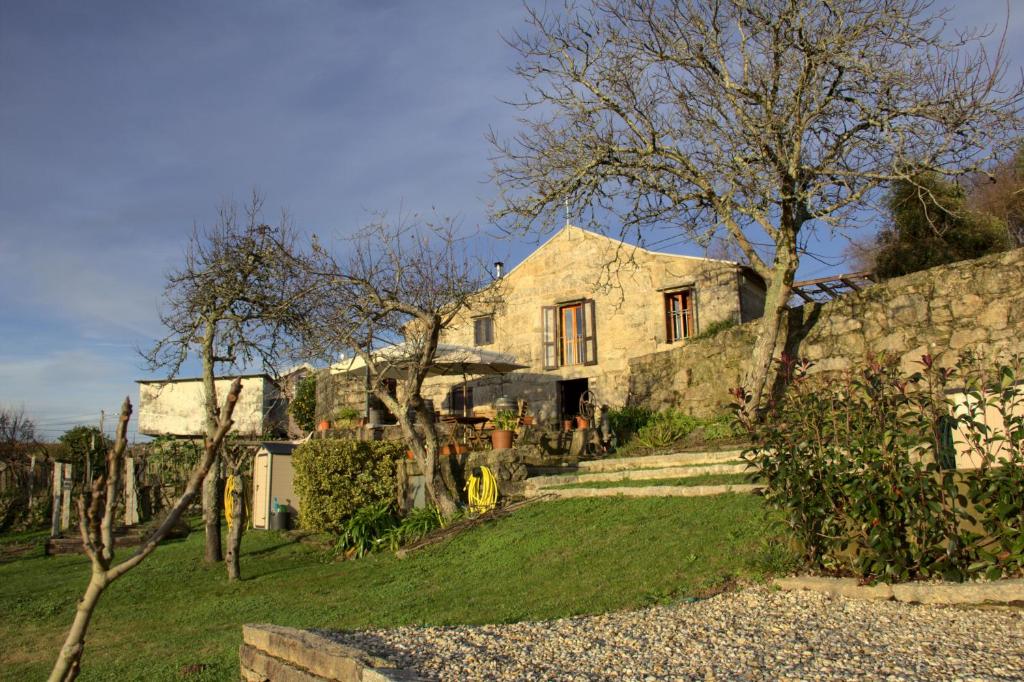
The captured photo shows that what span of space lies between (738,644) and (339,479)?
30.9 ft

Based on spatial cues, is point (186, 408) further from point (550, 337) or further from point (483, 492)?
point (483, 492)

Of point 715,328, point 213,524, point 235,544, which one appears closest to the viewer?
point 235,544

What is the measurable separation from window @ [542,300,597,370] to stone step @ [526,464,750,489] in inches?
347

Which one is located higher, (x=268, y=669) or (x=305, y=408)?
(x=305, y=408)

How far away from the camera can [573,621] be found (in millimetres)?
5715

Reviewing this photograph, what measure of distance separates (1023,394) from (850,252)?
24262 millimetres

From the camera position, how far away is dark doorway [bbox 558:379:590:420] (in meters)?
21.2

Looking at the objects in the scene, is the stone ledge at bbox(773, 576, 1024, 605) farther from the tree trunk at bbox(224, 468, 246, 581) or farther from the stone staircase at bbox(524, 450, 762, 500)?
the tree trunk at bbox(224, 468, 246, 581)

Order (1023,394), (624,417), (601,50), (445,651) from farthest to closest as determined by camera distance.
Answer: (624,417), (601,50), (1023,394), (445,651)

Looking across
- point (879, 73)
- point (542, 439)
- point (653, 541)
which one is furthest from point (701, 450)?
point (879, 73)

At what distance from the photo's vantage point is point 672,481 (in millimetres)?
10602

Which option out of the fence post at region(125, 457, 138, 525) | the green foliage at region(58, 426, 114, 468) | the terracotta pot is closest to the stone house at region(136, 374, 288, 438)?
the green foliage at region(58, 426, 114, 468)

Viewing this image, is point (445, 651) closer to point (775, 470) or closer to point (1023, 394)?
point (775, 470)

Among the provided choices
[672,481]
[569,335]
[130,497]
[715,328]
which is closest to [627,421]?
[715,328]
